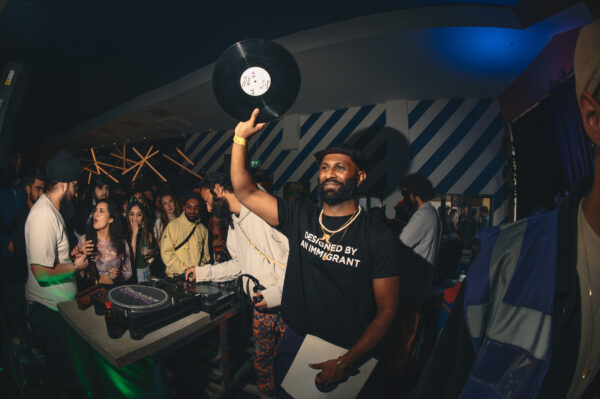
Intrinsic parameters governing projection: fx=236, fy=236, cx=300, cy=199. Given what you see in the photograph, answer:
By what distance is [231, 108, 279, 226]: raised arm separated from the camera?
48.9 inches

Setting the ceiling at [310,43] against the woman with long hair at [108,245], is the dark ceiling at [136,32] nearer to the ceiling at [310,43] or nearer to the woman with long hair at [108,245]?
the ceiling at [310,43]

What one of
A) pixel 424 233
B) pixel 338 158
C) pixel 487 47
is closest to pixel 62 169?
pixel 338 158

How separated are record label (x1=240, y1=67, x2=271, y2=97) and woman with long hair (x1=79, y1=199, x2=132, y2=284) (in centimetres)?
226

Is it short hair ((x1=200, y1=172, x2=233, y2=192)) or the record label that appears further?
short hair ((x1=200, y1=172, x2=233, y2=192))

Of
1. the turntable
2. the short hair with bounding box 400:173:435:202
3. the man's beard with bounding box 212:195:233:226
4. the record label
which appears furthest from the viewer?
the short hair with bounding box 400:173:435:202

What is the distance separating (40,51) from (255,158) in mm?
3586

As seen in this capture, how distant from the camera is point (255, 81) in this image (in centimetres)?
148

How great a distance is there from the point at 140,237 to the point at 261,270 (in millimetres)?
2301

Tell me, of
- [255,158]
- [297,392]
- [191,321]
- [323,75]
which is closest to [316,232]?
[297,392]

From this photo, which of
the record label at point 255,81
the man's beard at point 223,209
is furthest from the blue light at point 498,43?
the man's beard at point 223,209

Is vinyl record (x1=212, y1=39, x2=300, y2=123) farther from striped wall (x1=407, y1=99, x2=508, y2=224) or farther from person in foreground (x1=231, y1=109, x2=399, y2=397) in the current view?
striped wall (x1=407, y1=99, x2=508, y2=224)

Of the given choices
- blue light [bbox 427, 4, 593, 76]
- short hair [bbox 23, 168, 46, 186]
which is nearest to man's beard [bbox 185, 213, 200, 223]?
short hair [bbox 23, 168, 46, 186]

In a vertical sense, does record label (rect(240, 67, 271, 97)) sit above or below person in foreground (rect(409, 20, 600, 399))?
above

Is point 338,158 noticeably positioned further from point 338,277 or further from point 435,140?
point 435,140
